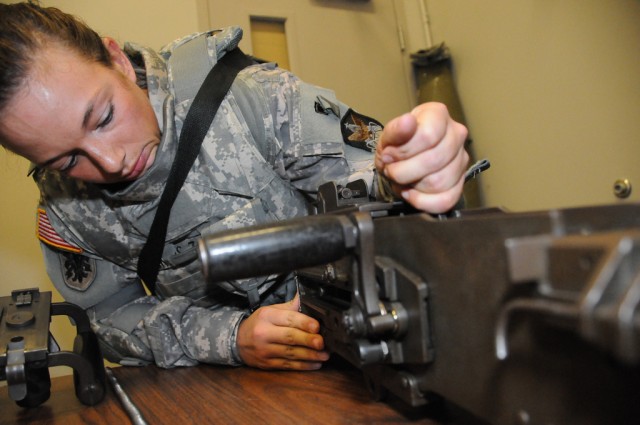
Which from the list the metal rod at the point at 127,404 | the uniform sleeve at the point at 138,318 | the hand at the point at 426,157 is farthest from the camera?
the uniform sleeve at the point at 138,318

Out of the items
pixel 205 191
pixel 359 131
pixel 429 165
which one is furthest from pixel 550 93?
pixel 429 165

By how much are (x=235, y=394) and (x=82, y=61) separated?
603 millimetres

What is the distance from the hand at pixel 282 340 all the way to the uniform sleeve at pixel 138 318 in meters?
0.06

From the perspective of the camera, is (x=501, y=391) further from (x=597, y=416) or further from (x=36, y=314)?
(x=36, y=314)

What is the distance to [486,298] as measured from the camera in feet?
1.04

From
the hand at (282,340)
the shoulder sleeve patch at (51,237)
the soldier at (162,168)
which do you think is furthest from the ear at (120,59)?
the hand at (282,340)

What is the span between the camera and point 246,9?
208cm

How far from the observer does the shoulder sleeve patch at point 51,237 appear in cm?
106

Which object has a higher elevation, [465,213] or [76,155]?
[76,155]

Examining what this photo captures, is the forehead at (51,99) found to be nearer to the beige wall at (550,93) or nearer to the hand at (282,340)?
the hand at (282,340)

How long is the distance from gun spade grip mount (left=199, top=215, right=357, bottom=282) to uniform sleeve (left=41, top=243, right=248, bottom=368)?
0.51m

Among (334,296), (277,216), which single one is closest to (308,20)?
(277,216)

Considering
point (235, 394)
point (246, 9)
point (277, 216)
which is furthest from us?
point (246, 9)

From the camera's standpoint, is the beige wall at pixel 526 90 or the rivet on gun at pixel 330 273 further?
the beige wall at pixel 526 90
